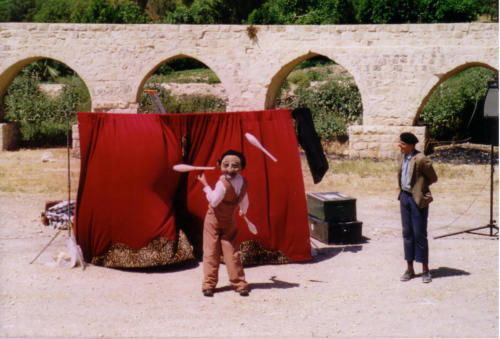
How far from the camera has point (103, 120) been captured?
670 cm

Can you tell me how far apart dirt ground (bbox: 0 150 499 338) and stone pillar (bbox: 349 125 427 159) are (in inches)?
251

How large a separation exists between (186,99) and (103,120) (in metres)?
14.4

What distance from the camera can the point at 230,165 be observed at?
5680 millimetres

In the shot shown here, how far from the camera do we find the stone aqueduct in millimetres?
14172

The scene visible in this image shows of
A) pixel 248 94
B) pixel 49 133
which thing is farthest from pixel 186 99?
pixel 248 94

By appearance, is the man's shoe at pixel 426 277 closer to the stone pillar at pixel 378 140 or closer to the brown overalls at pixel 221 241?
the brown overalls at pixel 221 241

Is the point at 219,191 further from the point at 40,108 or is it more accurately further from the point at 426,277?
the point at 40,108

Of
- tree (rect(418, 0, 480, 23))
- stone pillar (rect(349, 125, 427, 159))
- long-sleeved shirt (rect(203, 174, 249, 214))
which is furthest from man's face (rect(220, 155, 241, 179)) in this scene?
tree (rect(418, 0, 480, 23))

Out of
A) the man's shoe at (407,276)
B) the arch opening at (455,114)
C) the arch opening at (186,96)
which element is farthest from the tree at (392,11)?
the man's shoe at (407,276)

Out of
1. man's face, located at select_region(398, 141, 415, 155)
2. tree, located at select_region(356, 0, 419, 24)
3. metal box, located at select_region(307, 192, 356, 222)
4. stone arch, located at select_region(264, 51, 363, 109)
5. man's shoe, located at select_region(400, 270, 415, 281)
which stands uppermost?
tree, located at select_region(356, 0, 419, 24)

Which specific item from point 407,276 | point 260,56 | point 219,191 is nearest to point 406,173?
point 407,276

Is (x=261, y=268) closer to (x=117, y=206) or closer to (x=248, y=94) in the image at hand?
(x=117, y=206)

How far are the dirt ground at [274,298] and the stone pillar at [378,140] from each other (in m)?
6.38

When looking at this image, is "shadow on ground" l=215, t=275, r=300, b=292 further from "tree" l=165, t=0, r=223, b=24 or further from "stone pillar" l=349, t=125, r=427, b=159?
"tree" l=165, t=0, r=223, b=24
